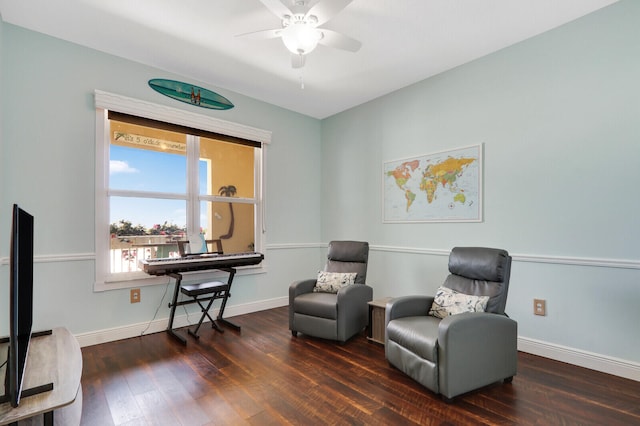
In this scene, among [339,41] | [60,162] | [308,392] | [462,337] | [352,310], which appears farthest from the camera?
[352,310]

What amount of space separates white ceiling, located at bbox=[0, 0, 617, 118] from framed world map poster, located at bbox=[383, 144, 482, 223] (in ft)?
3.28

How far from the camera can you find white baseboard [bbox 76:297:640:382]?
7.99 ft

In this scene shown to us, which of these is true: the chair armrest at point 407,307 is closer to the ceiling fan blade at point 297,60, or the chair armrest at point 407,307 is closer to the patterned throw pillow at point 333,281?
the patterned throw pillow at point 333,281

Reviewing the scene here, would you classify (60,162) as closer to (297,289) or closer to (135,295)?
(135,295)

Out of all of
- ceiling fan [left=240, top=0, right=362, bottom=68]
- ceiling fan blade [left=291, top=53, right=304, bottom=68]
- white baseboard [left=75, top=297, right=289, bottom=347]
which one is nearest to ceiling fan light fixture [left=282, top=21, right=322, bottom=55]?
ceiling fan [left=240, top=0, right=362, bottom=68]

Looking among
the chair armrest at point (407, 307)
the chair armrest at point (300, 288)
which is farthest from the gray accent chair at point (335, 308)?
the chair armrest at point (407, 307)

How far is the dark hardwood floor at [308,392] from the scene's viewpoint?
193 centimetres

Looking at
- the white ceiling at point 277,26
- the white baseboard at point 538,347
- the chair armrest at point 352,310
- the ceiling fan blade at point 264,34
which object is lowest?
the white baseboard at point 538,347

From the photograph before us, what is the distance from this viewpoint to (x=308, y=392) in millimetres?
2227

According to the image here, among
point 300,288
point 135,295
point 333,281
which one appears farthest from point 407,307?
point 135,295

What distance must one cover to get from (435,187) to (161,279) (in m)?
3.20

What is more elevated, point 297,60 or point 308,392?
point 297,60

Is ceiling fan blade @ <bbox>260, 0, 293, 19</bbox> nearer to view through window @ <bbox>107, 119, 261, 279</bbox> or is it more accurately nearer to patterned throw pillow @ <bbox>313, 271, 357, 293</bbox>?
view through window @ <bbox>107, 119, 261, 279</bbox>

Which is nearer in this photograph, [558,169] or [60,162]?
[558,169]
